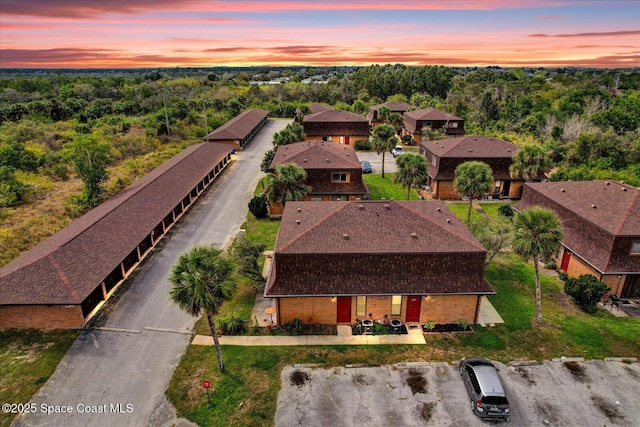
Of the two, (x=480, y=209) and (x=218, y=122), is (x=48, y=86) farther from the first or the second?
(x=480, y=209)

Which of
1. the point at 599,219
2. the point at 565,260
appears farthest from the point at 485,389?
the point at 565,260

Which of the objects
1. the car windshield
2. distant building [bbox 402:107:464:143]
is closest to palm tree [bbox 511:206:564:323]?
the car windshield

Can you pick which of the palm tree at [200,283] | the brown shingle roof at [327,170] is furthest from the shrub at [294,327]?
the brown shingle roof at [327,170]

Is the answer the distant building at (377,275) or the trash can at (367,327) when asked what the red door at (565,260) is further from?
the trash can at (367,327)

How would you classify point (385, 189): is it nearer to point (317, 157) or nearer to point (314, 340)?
point (317, 157)

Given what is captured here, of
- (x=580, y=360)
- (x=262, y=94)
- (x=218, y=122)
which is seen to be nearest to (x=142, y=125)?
(x=218, y=122)

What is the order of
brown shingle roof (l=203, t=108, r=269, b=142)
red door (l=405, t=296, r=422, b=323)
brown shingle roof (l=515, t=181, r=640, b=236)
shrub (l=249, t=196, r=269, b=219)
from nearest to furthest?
red door (l=405, t=296, r=422, b=323)
brown shingle roof (l=515, t=181, r=640, b=236)
shrub (l=249, t=196, r=269, b=219)
brown shingle roof (l=203, t=108, r=269, b=142)

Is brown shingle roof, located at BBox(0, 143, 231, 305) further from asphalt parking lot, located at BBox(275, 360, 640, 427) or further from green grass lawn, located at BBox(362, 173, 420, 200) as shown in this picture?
green grass lawn, located at BBox(362, 173, 420, 200)
